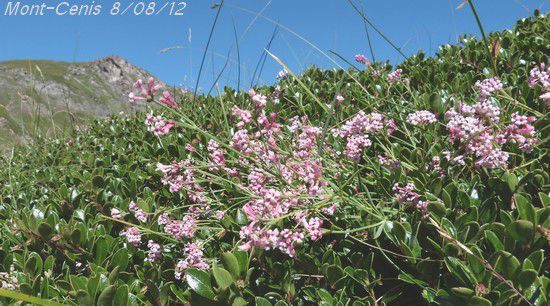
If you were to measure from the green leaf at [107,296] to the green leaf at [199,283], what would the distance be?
288 mm

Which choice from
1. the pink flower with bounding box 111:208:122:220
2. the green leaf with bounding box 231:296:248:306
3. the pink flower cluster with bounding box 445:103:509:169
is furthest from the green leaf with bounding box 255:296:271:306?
the pink flower with bounding box 111:208:122:220

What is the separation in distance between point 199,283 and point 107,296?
0.36m

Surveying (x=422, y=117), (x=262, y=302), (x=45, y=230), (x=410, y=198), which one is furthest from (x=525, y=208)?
(x=45, y=230)

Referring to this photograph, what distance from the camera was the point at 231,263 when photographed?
6.66 ft

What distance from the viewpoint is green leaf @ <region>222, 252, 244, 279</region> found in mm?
2008

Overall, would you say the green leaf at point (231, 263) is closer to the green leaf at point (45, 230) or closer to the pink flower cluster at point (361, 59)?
the green leaf at point (45, 230)

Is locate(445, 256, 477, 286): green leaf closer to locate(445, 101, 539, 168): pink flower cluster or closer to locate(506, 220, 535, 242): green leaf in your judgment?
locate(506, 220, 535, 242): green leaf

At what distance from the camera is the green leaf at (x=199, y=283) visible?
6.58ft

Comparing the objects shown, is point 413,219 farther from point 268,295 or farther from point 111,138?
point 111,138

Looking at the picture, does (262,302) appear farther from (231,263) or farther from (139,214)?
(139,214)

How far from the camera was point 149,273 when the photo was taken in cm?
246

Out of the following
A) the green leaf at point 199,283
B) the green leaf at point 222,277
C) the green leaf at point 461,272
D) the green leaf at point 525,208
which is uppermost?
the green leaf at point 525,208

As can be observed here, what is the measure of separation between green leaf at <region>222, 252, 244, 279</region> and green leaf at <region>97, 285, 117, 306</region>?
440mm

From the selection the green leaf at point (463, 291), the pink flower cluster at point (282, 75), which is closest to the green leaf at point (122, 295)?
the green leaf at point (463, 291)
